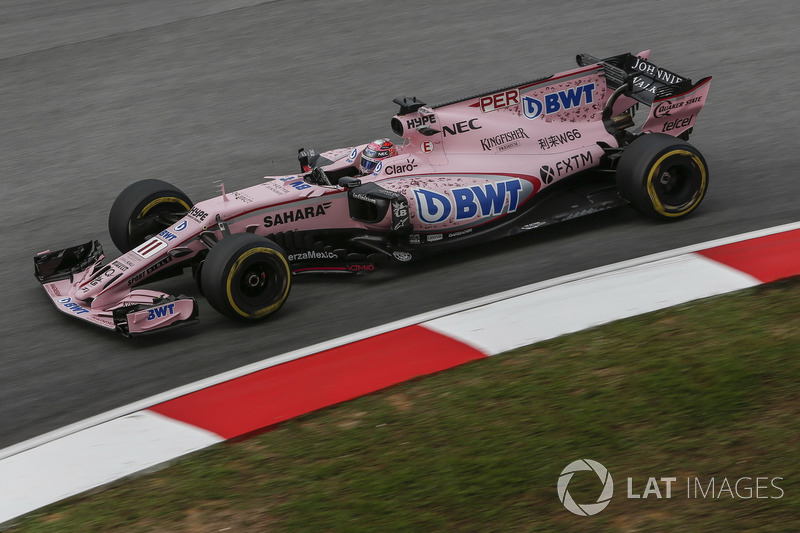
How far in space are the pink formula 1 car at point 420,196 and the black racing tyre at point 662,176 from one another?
0.01 metres

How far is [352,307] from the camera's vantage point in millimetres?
6500

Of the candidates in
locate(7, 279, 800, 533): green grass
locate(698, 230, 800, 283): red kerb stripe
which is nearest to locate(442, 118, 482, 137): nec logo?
locate(698, 230, 800, 283): red kerb stripe

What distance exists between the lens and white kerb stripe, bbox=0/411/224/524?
4.59m

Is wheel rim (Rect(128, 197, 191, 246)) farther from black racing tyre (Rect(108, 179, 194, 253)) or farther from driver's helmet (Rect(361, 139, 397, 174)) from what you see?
driver's helmet (Rect(361, 139, 397, 174))

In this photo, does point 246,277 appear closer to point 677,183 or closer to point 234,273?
point 234,273

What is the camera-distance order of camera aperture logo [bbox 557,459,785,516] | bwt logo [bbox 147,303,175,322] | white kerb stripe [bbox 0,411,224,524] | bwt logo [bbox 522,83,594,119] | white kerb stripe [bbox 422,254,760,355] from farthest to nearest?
bwt logo [bbox 522,83,594,119]
bwt logo [bbox 147,303,175,322]
white kerb stripe [bbox 422,254,760,355]
white kerb stripe [bbox 0,411,224,524]
camera aperture logo [bbox 557,459,785,516]

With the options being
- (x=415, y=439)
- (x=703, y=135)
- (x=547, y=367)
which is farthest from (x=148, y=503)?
(x=703, y=135)

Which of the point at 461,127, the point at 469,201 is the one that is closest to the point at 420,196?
the point at 469,201

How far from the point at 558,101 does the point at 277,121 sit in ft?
12.2

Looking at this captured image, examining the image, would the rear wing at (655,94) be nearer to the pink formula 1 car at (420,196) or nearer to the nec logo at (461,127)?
the pink formula 1 car at (420,196)

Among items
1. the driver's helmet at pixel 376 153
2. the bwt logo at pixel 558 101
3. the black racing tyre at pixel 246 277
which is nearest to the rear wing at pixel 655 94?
the bwt logo at pixel 558 101

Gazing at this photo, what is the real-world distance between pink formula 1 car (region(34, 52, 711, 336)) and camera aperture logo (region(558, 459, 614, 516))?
8.72ft

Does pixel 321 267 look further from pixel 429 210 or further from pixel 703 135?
pixel 703 135

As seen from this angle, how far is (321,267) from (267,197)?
60cm
